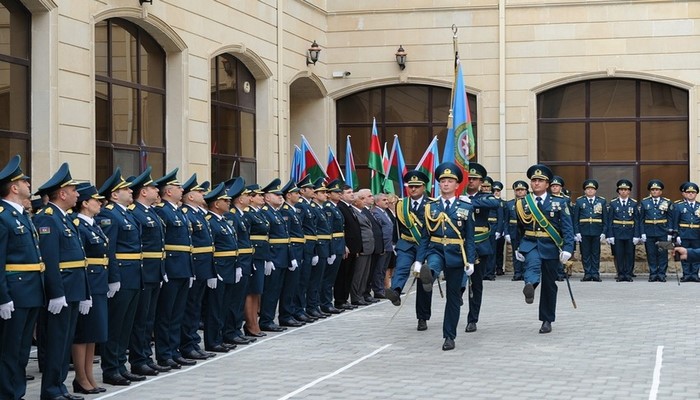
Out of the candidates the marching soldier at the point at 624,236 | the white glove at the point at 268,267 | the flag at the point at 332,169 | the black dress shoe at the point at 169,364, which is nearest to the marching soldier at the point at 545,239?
the white glove at the point at 268,267

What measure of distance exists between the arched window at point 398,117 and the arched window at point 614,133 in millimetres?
1878

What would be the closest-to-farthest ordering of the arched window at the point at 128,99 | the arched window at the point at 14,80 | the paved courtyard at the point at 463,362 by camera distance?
the paved courtyard at the point at 463,362 → the arched window at the point at 14,80 → the arched window at the point at 128,99

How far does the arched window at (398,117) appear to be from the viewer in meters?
26.4

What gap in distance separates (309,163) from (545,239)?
7085 millimetres

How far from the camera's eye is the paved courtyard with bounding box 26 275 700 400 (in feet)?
31.0

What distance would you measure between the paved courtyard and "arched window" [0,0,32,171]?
392 cm

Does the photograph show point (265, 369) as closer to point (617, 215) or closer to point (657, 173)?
point (617, 215)

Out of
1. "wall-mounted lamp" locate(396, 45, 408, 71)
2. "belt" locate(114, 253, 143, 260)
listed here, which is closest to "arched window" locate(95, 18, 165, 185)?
"belt" locate(114, 253, 143, 260)

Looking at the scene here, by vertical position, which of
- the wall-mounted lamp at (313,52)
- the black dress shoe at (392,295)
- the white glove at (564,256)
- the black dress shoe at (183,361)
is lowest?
the black dress shoe at (183,361)

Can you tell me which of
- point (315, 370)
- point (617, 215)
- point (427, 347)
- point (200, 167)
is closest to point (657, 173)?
point (617, 215)

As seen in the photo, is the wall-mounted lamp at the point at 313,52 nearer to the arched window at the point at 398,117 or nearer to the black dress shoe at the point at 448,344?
the arched window at the point at 398,117

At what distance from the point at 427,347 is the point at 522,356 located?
1177 mm

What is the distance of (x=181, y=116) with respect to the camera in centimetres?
1875

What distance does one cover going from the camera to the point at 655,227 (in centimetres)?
2181
